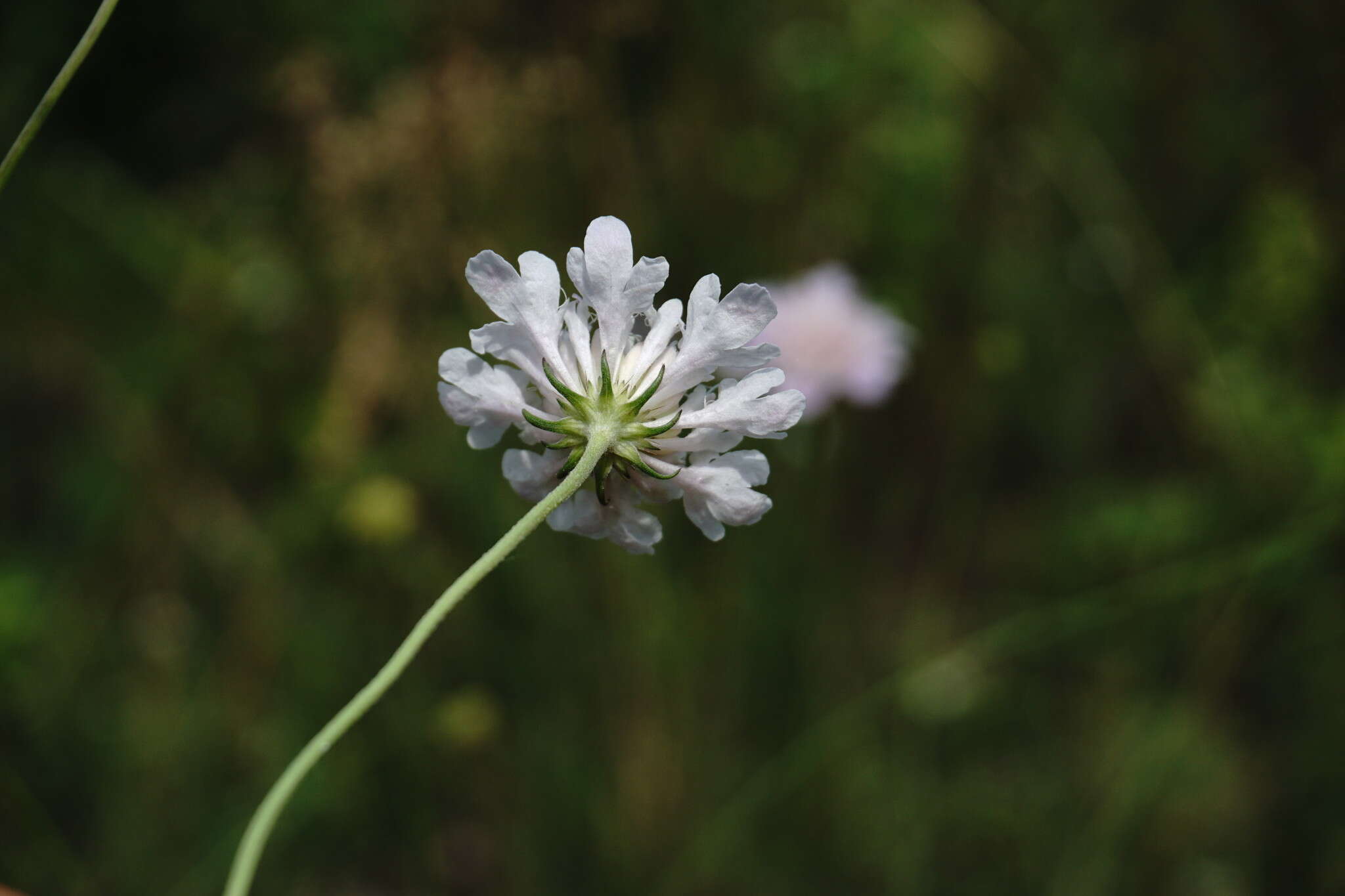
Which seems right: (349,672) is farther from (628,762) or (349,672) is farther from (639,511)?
(639,511)

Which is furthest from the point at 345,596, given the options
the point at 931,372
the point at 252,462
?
the point at 931,372

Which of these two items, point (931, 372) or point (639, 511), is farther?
point (931, 372)

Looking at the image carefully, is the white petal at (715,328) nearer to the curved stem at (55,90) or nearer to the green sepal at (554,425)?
the green sepal at (554,425)

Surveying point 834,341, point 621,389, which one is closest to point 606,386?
point 621,389

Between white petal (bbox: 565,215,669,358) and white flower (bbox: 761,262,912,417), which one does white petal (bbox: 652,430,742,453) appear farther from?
white flower (bbox: 761,262,912,417)

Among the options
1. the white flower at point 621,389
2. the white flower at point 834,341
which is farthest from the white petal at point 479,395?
the white flower at point 834,341
